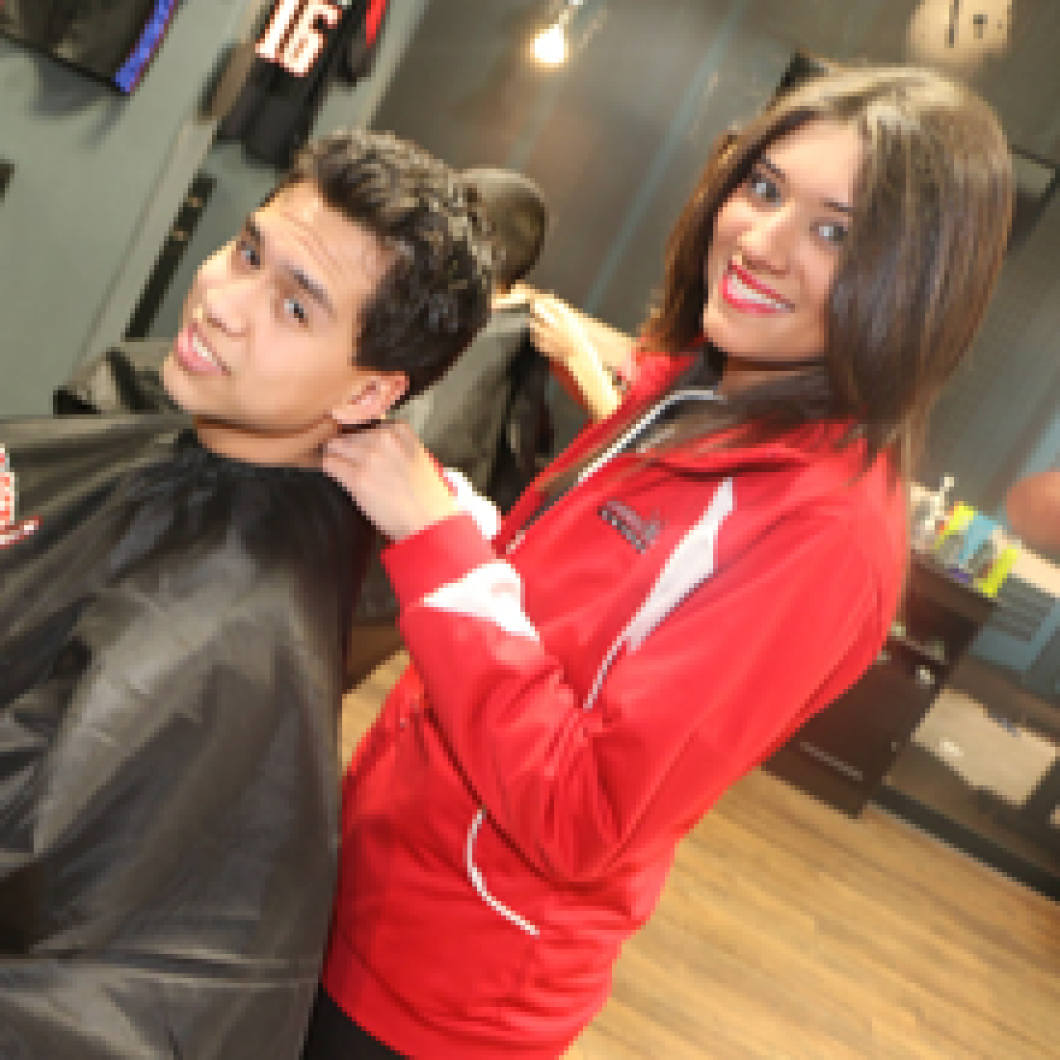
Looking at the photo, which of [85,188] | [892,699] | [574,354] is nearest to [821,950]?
[892,699]

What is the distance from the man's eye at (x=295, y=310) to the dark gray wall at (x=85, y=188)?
94.2 inches

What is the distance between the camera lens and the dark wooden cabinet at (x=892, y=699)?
4684 mm

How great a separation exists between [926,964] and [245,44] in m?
3.86

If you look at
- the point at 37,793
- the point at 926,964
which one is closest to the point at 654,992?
the point at 926,964

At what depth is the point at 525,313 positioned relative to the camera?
2.61m

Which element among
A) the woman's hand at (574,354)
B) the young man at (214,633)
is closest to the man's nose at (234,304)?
the young man at (214,633)

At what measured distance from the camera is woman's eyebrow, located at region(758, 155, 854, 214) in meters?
1.01

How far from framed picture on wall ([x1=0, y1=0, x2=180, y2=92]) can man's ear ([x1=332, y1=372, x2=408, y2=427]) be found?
7.58 ft

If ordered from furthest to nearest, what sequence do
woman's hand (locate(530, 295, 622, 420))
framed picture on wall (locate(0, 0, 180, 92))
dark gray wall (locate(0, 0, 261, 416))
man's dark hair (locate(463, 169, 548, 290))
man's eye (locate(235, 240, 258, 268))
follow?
dark gray wall (locate(0, 0, 261, 416)) < framed picture on wall (locate(0, 0, 180, 92)) < man's dark hair (locate(463, 169, 548, 290)) < woman's hand (locate(530, 295, 622, 420)) < man's eye (locate(235, 240, 258, 268))

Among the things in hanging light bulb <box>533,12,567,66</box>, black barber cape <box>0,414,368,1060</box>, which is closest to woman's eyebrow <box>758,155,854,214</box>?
black barber cape <box>0,414,368,1060</box>

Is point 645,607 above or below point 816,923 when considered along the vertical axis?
above

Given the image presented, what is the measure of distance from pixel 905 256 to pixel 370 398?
608mm

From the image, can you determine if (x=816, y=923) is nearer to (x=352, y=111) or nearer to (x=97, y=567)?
(x=97, y=567)

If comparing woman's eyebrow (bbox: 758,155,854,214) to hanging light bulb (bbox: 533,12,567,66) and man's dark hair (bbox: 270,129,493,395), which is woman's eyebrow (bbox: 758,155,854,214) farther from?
hanging light bulb (bbox: 533,12,567,66)
